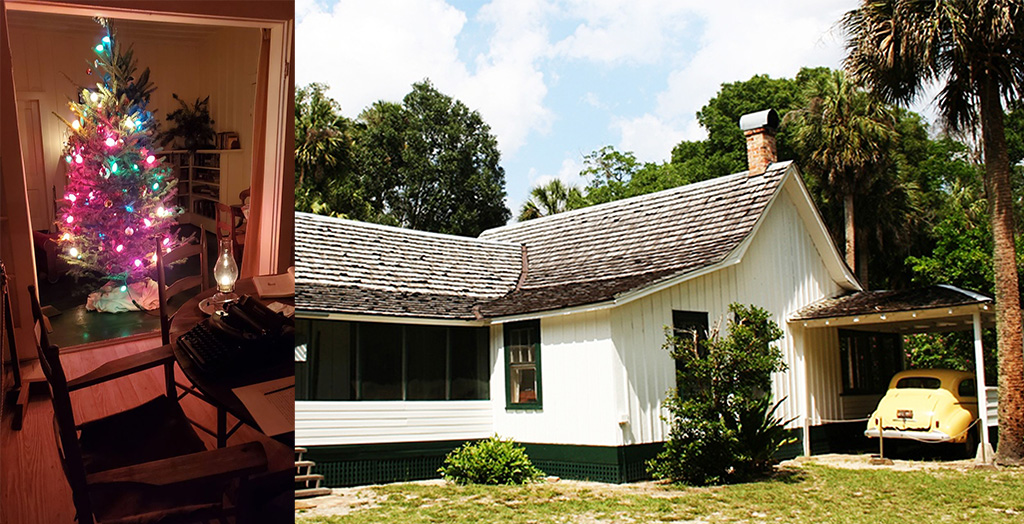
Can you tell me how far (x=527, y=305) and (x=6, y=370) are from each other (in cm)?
854

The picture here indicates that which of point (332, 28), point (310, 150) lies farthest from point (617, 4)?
point (310, 150)

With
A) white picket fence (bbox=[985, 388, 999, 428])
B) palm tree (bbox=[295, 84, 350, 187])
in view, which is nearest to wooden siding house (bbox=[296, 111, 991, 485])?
white picket fence (bbox=[985, 388, 999, 428])

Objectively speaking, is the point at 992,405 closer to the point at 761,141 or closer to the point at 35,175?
the point at 761,141

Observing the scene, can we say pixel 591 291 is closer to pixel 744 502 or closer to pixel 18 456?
pixel 744 502

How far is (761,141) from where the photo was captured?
13.1 meters

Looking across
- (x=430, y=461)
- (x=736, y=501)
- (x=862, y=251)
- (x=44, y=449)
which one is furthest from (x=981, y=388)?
(x=862, y=251)

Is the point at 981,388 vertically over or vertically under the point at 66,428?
under

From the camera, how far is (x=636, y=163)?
1332 inches

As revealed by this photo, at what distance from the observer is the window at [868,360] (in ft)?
44.2

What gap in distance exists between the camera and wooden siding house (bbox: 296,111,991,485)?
32.9 ft

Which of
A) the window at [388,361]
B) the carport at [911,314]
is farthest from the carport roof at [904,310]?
the window at [388,361]

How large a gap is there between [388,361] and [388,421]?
2.44 feet

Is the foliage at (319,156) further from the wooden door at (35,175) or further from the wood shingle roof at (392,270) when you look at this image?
the wooden door at (35,175)

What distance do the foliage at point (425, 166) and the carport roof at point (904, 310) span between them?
1935 centimetres
